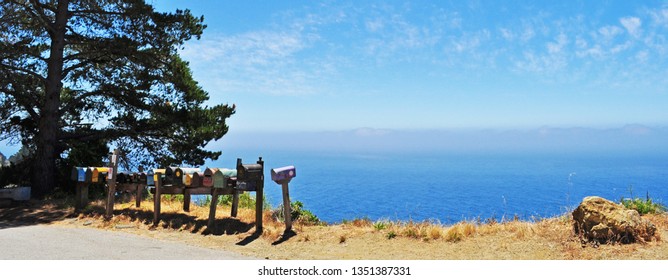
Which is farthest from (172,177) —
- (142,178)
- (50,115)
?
(50,115)

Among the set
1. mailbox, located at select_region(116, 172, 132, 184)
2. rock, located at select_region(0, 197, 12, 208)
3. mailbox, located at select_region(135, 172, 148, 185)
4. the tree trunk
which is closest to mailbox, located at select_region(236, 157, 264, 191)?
mailbox, located at select_region(135, 172, 148, 185)

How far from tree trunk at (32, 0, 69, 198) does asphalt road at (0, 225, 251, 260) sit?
673cm

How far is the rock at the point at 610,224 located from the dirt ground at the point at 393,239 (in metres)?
0.16

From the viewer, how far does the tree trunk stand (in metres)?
18.2

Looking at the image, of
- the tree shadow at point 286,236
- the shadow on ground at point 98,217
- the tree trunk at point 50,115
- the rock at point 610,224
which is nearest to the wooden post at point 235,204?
the shadow on ground at point 98,217

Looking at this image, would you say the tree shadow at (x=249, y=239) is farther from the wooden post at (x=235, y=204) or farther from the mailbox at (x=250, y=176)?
the wooden post at (x=235, y=204)

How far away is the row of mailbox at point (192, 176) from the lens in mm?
11070

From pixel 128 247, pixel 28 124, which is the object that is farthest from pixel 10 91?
pixel 128 247

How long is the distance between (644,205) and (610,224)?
2.52 meters

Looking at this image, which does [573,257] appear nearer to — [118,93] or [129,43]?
[129,43]

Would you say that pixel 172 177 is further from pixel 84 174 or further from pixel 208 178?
pixel 84 174

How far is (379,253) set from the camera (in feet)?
29.1

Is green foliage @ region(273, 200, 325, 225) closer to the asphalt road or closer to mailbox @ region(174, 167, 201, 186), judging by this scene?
mailbox @ region(174, 167, 201, 186)

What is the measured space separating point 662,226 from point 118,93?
1769cm
